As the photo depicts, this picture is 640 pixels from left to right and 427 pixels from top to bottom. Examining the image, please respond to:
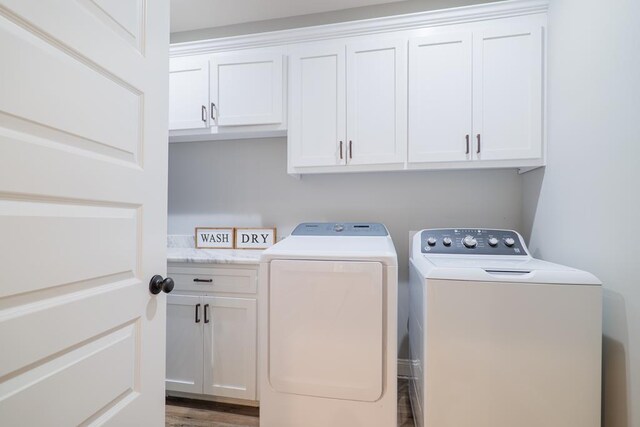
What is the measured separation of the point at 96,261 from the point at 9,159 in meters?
0.30

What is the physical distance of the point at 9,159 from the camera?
578 millimetres

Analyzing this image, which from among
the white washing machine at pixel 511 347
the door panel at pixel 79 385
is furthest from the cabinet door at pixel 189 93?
the white washing machine at pixel 511 347

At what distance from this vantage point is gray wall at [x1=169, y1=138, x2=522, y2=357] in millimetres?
2027

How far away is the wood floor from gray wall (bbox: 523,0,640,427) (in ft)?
3.12

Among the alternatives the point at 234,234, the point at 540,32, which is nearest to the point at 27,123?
the point at 234,234

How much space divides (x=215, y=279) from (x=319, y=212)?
87cm

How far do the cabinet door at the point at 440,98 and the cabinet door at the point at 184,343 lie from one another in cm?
163

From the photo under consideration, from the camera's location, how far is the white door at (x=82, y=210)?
0.59m

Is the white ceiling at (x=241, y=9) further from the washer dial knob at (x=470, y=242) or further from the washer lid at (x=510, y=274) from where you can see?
the washer lid at (x=510, y=274)

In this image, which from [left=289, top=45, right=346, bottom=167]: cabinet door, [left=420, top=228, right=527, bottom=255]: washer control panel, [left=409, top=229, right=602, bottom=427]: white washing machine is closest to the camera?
[left=409, top=229, right=602, bottom=427]: white washing machine

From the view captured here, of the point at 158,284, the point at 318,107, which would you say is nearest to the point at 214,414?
the point at 158,284

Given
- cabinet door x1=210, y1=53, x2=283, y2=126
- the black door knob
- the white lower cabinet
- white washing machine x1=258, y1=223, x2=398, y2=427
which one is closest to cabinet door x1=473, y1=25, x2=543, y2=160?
white washing machine x1=258, y1=223, x2=398, y2=427

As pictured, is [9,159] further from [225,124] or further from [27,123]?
[225,124]

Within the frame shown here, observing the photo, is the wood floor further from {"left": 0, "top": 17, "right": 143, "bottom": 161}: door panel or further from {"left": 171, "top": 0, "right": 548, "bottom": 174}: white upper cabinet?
{"left": 0, "top": 17, "right": 143, "bottom": 161}: door panel
